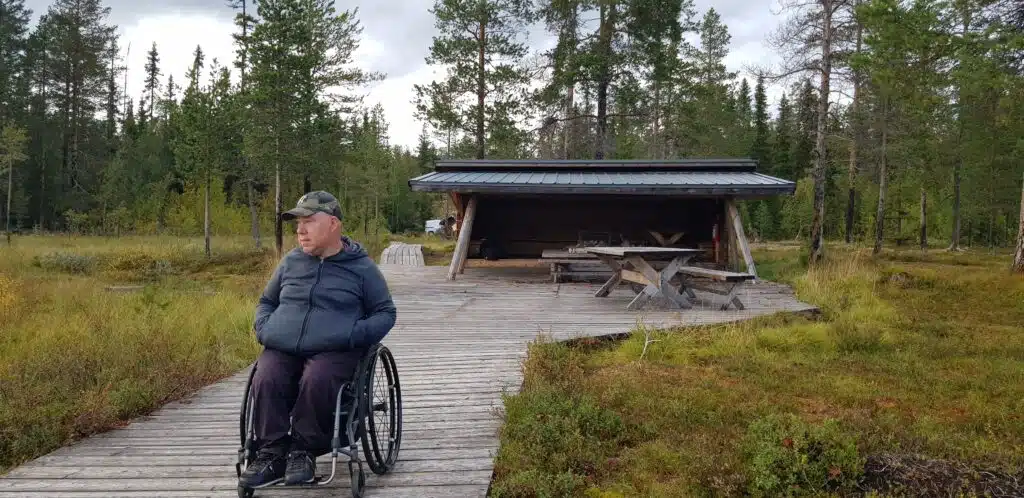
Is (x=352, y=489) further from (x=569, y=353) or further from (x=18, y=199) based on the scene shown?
(x=18, y=199)

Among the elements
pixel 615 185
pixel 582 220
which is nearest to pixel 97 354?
pixel 615 185

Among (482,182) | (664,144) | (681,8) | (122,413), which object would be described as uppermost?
(681,8)

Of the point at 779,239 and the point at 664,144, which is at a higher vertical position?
the point at 664,144

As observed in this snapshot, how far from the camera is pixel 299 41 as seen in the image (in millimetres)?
22531

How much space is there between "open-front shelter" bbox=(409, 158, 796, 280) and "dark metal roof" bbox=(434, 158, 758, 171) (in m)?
0.02

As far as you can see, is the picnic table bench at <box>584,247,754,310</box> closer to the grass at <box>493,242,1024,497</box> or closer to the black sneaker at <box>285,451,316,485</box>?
the grass at <box>493,242,1024,497</box>

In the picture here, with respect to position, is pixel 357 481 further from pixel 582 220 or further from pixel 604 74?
pixel 604 74

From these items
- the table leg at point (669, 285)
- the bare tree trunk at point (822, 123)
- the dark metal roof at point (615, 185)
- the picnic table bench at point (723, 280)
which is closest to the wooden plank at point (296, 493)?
the picnic table bench at point (723, 280)

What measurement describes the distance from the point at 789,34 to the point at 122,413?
18.3 meters

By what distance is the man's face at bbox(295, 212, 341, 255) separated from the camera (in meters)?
3.19

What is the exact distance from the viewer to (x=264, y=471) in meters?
2.95

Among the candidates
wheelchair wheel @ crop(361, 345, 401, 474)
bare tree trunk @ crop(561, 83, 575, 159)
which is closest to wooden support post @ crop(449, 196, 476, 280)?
wheelchair wheel @ crop(361, 345, 401, 474)

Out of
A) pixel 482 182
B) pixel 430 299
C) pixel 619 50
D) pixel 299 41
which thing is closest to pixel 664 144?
pixel 619 50

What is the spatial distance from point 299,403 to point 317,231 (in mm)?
829
